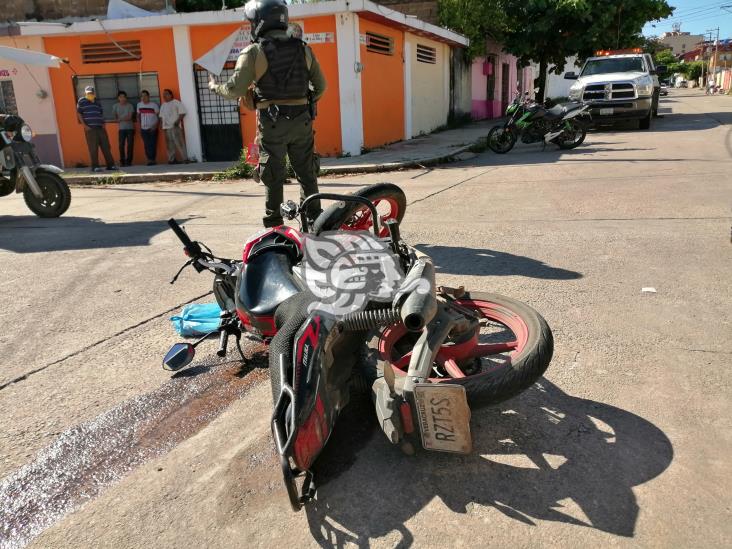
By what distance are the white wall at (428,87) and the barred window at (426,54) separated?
95 mm

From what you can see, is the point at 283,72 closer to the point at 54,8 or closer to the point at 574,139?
the point at 574,139

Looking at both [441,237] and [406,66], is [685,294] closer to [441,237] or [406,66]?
[441,237]

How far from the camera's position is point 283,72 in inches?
199

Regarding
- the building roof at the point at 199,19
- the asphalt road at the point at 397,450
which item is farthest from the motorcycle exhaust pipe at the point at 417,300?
the building roof at the point at 199,19

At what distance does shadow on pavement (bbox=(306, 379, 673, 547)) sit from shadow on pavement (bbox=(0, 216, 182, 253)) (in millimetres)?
4686

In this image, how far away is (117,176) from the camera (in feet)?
42.6

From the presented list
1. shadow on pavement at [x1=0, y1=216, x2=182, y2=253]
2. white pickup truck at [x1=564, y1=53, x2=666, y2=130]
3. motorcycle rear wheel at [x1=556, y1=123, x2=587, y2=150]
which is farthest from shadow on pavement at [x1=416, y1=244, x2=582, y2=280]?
white pickup truck at [x1=564, y1=53, x2=666, y2=130]

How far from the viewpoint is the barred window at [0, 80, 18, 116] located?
51.2ft

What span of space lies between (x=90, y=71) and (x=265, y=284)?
14.6 metres

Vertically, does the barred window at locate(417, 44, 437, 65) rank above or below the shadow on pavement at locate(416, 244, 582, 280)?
above

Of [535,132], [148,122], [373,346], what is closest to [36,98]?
[148,122]

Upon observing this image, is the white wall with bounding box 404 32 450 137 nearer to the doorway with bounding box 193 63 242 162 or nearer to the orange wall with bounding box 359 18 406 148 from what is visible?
the orange wall with bounding box 359 18 406 148

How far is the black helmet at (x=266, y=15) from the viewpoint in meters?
4.79

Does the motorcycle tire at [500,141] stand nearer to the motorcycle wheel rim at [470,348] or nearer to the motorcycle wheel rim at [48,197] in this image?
the motorcycle wheel rim at [48,197]
